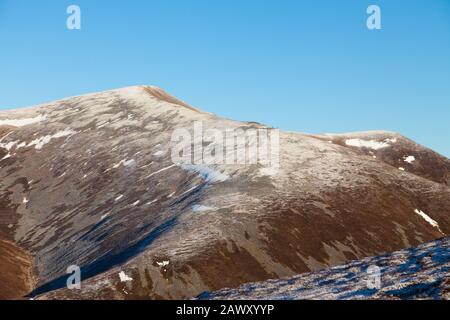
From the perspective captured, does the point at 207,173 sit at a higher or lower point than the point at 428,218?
higher

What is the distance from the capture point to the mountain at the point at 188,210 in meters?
89.6

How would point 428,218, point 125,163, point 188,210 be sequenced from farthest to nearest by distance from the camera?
point 125,163, point 428,218, point 188,210

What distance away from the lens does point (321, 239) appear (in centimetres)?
10800

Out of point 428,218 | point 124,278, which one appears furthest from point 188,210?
point 428,218

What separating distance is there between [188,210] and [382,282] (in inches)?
3437

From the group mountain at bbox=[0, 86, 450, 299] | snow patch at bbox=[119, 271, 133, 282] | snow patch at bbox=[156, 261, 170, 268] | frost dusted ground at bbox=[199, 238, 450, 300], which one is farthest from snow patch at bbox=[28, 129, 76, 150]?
frost dusted ground at bbox=[199, 238, 450, 300]

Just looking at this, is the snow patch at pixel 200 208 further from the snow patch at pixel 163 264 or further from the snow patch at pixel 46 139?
the snow patch at pixel 46 139

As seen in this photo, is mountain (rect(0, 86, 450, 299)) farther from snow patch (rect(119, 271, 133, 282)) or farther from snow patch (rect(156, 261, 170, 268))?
snow patch (rect(119, 271, 133, 282))

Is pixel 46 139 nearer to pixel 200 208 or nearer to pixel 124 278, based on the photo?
pixel 200 208

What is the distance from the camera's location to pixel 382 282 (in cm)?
2552
